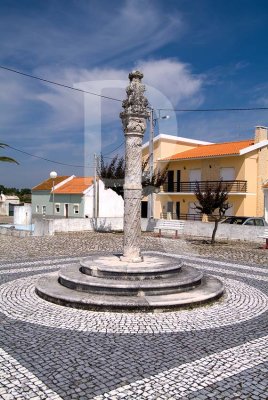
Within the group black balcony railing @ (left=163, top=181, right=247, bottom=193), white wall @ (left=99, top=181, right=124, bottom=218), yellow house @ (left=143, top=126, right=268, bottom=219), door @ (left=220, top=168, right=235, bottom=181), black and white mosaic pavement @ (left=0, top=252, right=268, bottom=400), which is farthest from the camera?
white wall @ (left=99, top=181, right=124, bottom=218)

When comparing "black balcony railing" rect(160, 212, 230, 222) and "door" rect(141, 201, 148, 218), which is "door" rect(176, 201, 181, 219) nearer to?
"black balcony railing" rect(160, 212, 230, 222)

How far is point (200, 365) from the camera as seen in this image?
407 cm

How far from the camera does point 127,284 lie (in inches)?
262

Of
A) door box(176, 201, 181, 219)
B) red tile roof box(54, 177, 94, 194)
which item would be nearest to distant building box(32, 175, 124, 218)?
red tile roof box(54, 177, 94, 194)

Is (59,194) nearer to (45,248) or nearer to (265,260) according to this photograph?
(45,248)

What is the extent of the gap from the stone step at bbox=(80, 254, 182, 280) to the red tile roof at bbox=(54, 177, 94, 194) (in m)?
30.4

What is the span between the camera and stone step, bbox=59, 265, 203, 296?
660 cm

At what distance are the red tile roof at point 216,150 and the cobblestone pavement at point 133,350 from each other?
797 inches

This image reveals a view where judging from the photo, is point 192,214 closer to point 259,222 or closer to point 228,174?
point 228,174

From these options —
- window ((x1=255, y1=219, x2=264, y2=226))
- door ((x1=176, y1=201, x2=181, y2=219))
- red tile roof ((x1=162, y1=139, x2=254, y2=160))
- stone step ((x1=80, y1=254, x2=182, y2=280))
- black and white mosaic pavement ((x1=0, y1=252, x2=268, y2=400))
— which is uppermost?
red tile roof ((x1=162, y1=139, x2=254, y2=160))

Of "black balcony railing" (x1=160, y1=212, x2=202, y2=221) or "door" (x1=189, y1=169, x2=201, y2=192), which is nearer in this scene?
"black balcony railing" (x1=160, y1=212, x2=202, y2=221)

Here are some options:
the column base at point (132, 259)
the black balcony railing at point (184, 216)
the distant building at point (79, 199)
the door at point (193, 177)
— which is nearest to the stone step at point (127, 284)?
the column base at point (132, 259)

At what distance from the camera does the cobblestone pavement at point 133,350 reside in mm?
3520

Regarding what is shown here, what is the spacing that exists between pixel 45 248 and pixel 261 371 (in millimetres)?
11049
